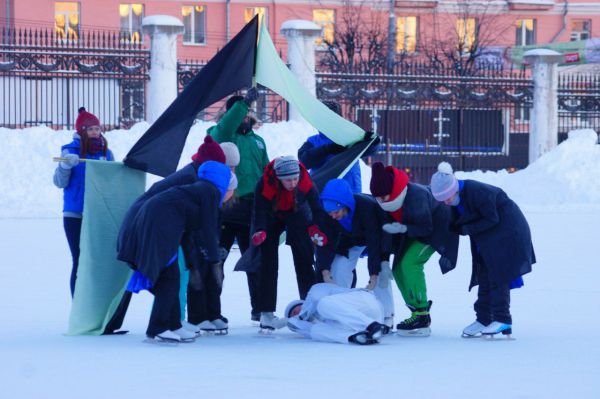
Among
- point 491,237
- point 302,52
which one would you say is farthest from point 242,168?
point 302,52

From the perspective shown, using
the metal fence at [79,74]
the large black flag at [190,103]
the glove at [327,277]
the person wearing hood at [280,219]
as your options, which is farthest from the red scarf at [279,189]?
the metal fence at [79,74]

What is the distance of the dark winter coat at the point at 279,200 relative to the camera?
827 cm

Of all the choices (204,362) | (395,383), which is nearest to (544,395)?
(395,383)

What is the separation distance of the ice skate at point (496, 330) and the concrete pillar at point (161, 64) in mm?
13612

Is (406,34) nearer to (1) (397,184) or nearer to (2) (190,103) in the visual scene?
(2) (190,103)

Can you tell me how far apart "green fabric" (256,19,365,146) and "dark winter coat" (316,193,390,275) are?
3.45 ft

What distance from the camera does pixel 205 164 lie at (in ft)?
25.6

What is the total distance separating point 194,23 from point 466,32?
354 inches

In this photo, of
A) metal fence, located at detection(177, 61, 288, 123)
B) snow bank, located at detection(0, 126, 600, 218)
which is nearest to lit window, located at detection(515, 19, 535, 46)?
snow bank, located at detection(0, 126, 600, 218)

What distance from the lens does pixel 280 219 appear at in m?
8.42

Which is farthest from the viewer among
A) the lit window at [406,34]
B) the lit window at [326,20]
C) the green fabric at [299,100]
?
the lit window at [406,34]

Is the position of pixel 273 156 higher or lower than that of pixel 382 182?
lower

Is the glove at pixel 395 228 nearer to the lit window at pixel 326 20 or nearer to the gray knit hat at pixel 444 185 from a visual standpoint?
the gray knit hat at pixel 444 185

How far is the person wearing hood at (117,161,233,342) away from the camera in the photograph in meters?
7.53
